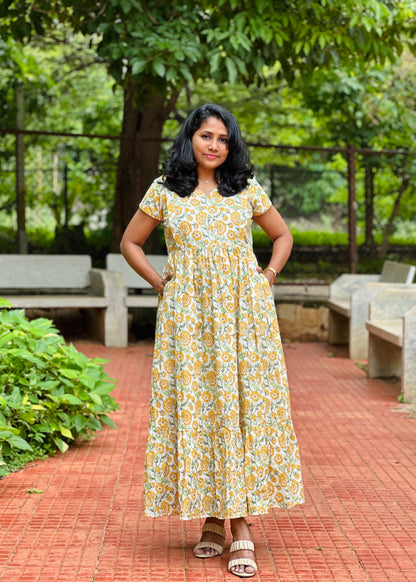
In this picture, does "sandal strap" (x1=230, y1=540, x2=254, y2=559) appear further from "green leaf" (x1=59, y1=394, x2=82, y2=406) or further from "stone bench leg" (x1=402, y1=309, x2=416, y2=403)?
"stone bench leg" (x1=402, y1=309, x2=416, y2=403)

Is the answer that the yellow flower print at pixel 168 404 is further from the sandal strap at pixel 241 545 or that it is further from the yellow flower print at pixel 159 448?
the sandal strap at pixel 241 545

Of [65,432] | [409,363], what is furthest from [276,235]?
[409,363]

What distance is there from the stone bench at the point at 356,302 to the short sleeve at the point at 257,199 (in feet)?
19.4

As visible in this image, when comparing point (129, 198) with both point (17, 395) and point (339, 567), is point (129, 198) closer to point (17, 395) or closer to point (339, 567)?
point (17, 395)

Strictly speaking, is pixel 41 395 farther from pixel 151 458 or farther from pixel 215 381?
pixel 215 381

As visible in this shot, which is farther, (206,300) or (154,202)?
(154,202)

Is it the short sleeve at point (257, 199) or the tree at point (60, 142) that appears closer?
the short sleeve at point (257, 199)

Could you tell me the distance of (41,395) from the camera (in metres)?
5.62

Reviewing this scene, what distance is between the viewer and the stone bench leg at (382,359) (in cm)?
861

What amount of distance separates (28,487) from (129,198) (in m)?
7.99

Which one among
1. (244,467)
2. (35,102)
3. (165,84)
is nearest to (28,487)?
(244,467)

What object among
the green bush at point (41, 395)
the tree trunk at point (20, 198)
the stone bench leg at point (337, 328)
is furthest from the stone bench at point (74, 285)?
the green bush at point (41, 395)

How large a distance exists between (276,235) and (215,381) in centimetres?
77

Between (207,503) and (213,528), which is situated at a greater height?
(207,503)
